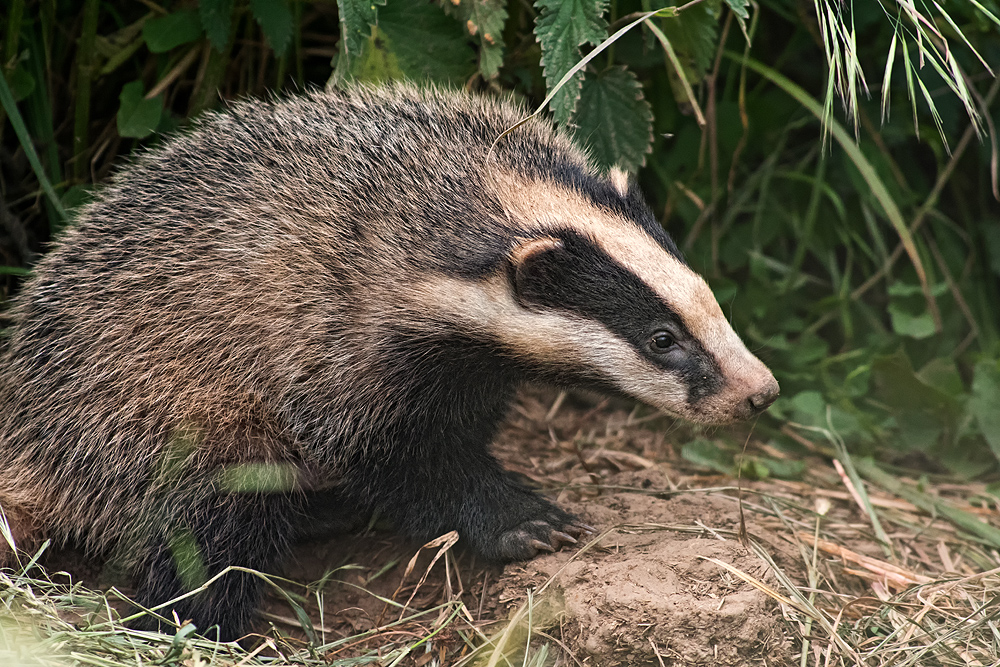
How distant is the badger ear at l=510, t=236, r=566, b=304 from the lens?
286 centimetres

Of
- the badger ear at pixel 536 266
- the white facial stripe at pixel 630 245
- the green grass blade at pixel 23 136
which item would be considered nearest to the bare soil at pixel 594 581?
the white facial stripe at pixel 630 245

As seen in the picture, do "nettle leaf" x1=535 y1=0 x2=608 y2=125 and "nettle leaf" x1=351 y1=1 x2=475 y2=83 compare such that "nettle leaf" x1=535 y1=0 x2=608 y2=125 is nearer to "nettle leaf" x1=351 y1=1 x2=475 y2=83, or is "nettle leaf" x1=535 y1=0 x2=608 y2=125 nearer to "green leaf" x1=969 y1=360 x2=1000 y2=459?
"nettle leaf" x1=351 y1=1 x2=475 y2=83

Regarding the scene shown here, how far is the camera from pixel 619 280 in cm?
288

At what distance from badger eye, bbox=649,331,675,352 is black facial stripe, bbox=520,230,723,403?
0.02 meters

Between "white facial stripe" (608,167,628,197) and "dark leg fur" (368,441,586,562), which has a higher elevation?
"white facial stripe" (608,167,628,197)

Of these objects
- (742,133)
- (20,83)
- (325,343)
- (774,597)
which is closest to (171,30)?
(20,83)

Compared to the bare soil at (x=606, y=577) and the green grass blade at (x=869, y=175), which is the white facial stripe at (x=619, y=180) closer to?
the green grass blade at (x=869, y=175)

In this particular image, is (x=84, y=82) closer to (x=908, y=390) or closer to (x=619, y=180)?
(x=619, y=180)

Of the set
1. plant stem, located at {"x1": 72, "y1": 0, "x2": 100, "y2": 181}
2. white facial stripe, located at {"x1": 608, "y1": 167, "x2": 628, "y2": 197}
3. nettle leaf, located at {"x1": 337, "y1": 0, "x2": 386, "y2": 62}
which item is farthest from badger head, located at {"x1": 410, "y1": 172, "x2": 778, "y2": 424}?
plant stem, located at {"x1": 72, "y1": 0, "x2": 100, "y2": 181}

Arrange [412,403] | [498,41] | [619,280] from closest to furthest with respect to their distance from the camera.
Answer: [619,280] < [412,403] < [498,41]

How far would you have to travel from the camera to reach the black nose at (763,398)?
2949mm

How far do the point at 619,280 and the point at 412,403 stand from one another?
30.6 inches

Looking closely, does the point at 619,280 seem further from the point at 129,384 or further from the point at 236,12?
the point at 236,12

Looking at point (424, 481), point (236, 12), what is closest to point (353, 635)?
point (424, 481)
